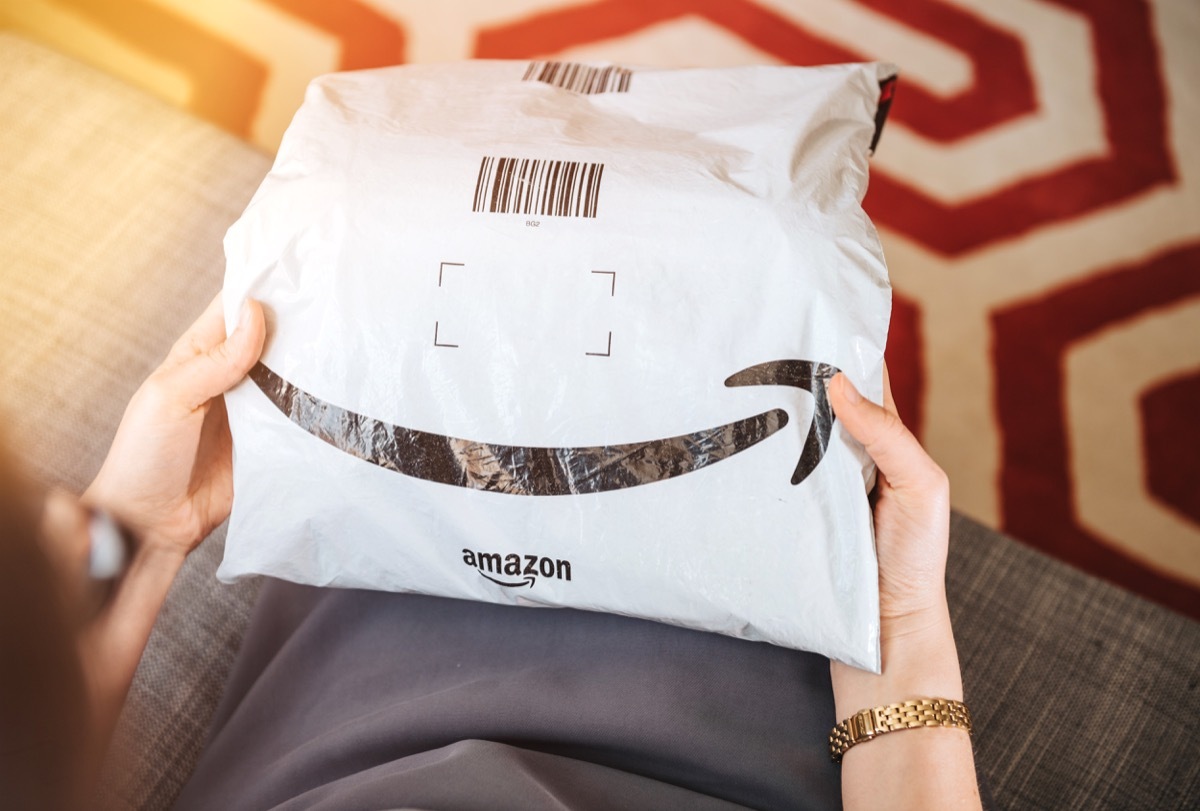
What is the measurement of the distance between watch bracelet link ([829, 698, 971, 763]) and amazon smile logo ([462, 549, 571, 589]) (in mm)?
207

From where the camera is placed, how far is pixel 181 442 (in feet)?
1.84

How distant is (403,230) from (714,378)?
0.69 feet

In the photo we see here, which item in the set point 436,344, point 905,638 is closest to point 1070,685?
point 905,638

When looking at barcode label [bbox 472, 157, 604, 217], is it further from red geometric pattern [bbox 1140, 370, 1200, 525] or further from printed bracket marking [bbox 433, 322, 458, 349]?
red geometric pattern [bbox 1140, 370, 1200, 525]

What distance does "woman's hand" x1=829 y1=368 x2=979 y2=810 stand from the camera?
490 millimetres

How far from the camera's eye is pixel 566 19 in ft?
4.55

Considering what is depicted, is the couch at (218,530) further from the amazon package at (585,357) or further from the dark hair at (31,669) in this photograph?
the dark hair at (31,669)

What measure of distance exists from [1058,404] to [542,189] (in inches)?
36.7

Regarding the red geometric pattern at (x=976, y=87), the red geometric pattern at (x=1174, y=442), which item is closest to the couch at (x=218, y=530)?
the red geometric pattern at (x=1174, y=442)

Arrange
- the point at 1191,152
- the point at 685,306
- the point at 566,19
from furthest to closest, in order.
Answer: the point at 566,19, the point at 1191,152, the point at 685,306

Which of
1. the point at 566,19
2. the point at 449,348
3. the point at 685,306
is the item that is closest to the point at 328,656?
the point at 449,348

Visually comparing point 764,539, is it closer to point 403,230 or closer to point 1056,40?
point 403,230

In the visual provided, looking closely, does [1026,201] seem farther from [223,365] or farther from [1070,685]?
[223,365]

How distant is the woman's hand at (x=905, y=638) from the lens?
1.61ft
